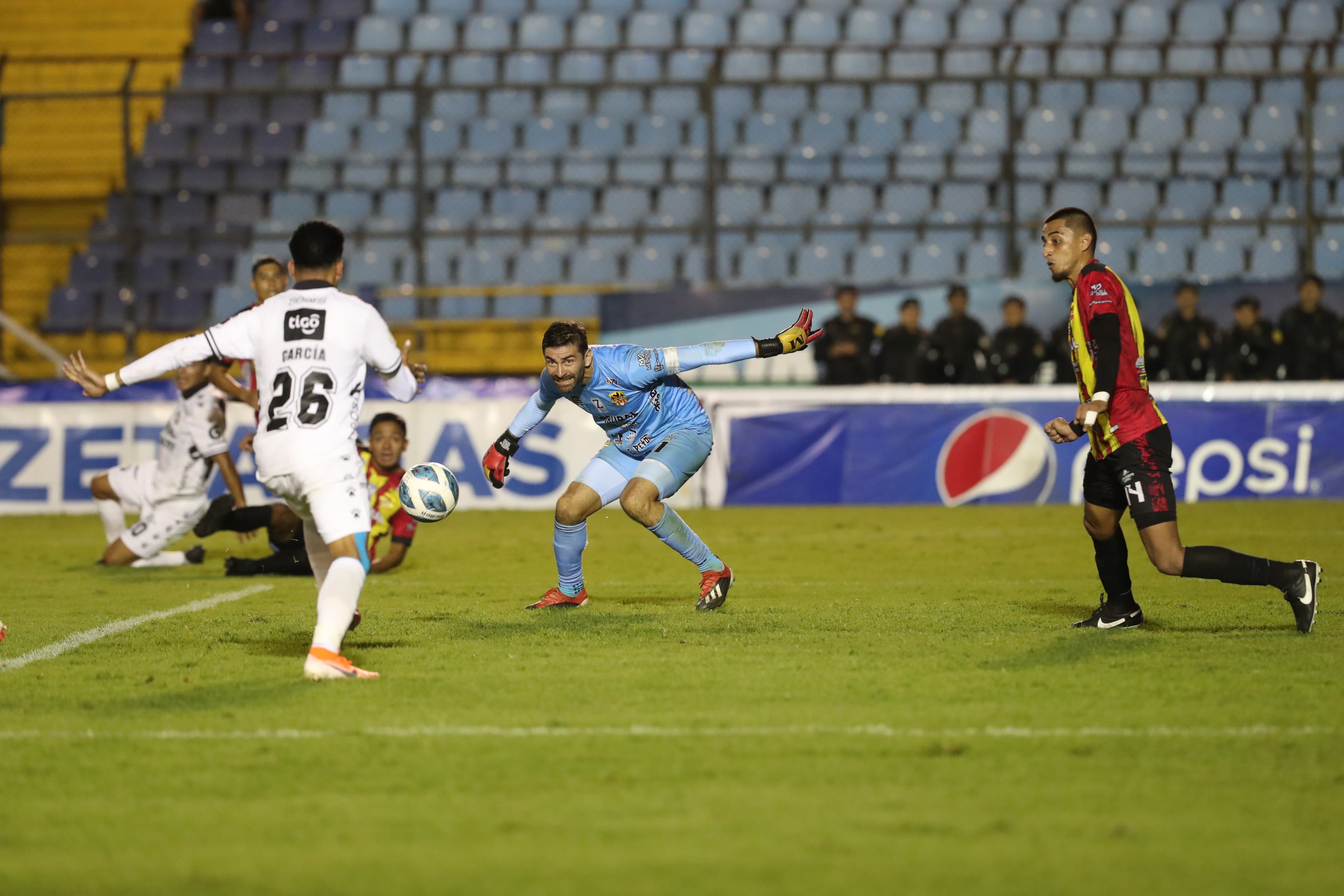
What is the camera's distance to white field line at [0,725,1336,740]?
5121 mm

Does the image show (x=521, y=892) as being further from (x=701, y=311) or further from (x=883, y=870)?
(x=701, y=311)

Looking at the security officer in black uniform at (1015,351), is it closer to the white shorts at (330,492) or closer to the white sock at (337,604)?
the white shorts at (330,492)

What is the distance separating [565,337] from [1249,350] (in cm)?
1111

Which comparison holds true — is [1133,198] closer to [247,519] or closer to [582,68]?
[582,68]

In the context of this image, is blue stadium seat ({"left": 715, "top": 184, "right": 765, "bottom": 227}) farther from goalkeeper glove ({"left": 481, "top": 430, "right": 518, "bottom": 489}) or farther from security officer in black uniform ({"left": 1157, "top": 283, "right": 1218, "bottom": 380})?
goalkeeper glove ({"left": 481, "top": 430, "right": 518, "bottom": 489})

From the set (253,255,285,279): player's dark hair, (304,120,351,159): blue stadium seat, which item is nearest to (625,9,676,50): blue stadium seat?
(304,120,351,159): blue stadium seat

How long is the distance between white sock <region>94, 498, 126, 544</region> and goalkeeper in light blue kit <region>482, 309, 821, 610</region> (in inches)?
181

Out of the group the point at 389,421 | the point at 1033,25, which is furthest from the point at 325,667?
the point at 1033,25

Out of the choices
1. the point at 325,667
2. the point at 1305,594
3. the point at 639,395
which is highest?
the point at 639,395

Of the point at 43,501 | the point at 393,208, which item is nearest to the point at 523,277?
the point at 393,208

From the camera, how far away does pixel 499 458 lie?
807 centimetres

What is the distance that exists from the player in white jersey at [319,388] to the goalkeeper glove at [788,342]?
2084 millimetres

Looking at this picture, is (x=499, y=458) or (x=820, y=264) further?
(x=820, y=264)

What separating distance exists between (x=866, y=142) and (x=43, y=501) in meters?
12.0
